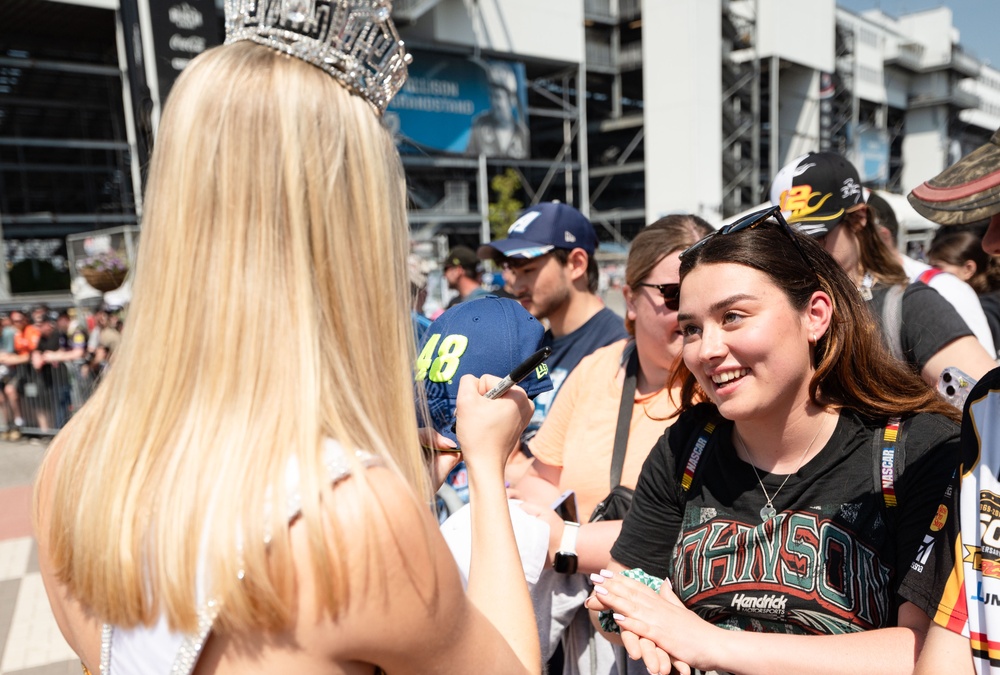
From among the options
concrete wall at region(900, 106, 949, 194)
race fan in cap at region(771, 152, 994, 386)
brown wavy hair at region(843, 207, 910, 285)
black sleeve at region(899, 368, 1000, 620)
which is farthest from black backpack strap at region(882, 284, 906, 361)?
concrete wall at region(900, 106, 949, 194)

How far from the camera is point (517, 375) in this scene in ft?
4.58

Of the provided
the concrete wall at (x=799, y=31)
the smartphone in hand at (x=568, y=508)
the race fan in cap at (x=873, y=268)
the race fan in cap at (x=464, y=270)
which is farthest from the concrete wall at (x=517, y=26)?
the smartphone in hand at (x=568, y=508)

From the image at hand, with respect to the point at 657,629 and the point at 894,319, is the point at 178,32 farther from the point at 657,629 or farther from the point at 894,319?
the point at 657,629

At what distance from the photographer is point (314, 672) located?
97 cm

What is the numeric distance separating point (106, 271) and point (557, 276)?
28.5 feet

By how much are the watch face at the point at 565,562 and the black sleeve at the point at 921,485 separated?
2.88 feet

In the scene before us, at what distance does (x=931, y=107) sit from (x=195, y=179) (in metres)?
60.9

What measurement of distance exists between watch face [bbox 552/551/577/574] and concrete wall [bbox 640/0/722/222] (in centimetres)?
3138

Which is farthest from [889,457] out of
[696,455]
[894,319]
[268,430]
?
[268,430]

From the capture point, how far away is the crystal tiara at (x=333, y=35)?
1098mm

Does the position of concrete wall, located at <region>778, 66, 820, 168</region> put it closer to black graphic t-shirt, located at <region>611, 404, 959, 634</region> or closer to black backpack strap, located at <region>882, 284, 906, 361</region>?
black backpack strap, located at <region>882, 284, 906, 361</region>

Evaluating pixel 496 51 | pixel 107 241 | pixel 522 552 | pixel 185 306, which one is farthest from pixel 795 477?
pixel 496 51

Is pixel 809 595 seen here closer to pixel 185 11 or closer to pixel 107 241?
pixel 185 11

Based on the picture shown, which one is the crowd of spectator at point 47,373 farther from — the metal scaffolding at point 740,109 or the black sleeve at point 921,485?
the metal scaffolding at point 740,109
